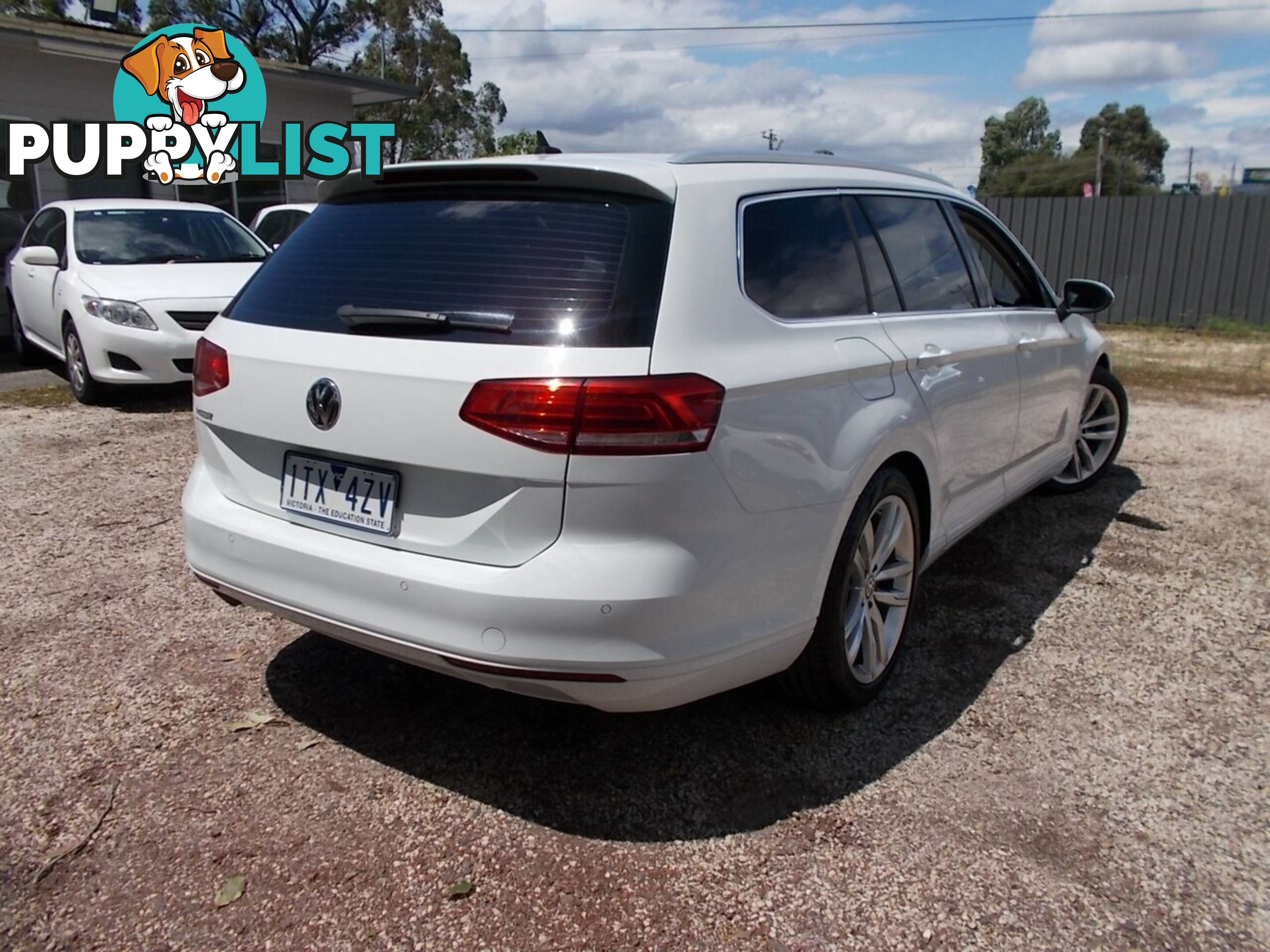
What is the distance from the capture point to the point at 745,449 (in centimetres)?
253

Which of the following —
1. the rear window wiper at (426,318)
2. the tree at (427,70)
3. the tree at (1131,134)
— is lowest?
the rear window wiper at (426,318)

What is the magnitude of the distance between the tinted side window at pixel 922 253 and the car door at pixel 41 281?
7.65 meters

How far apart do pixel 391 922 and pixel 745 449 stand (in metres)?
1.38

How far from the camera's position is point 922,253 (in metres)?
3.80

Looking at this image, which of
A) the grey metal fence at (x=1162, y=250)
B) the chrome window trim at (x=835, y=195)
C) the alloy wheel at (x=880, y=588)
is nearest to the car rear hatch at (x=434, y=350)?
the chrome window trim at (x=835, y=195)

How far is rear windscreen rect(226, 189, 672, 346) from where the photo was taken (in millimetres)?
2453

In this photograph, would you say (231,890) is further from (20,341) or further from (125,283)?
(20,341)

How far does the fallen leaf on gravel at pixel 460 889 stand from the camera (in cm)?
241

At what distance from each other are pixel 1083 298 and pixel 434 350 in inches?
147

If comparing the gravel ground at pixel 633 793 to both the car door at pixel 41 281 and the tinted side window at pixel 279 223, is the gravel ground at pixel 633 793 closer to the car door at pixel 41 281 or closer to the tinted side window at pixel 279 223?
the car door at pixel 41 281

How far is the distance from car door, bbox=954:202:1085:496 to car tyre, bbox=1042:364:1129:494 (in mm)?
802

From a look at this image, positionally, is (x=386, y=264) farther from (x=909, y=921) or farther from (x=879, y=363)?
(x=909, y=921)

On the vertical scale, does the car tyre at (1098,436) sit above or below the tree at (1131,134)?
below

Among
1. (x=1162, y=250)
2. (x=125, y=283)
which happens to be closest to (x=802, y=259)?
(x=125, y=283)
